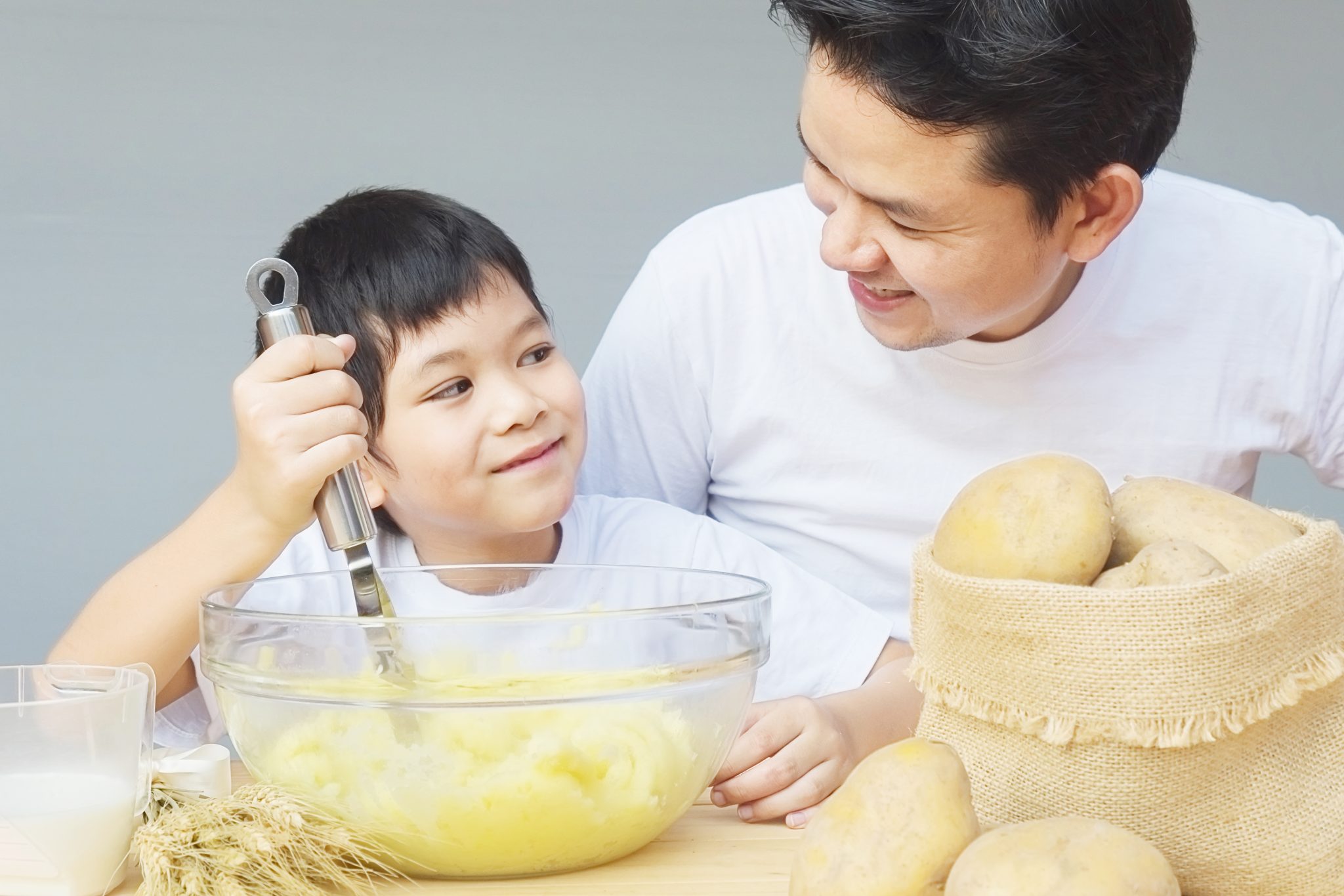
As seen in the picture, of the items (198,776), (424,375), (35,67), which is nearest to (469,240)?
(424,375)

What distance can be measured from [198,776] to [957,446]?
2.99 feet

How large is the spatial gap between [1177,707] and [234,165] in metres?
1.84

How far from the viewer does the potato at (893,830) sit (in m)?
0.63

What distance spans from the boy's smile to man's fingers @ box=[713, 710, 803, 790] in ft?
1.22

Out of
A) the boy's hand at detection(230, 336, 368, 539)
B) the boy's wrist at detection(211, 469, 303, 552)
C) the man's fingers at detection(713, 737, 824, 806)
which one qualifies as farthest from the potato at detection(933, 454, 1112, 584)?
the boy's wrist at detection(211, 469, 303, 552)

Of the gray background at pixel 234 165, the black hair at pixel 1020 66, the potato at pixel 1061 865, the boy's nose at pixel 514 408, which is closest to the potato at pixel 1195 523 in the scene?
the potato at pixel 1061 865

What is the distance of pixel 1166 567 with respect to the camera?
2.18ft

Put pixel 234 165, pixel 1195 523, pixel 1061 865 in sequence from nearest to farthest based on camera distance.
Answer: pixel 1061 865 → pixel 1195 523 → pixel 234 165

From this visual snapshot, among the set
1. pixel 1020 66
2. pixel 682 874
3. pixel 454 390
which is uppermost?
pixel 1020 66

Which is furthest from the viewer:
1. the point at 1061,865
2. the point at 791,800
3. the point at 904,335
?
the point at 904,335

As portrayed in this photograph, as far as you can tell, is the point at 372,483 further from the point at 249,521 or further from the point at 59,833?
the point at 59,833

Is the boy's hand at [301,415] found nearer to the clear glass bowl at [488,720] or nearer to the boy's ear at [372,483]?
the clear glass bowl at [488,720]

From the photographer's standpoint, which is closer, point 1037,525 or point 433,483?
point 1037,525

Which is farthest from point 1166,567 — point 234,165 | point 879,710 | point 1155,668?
point 234,165
